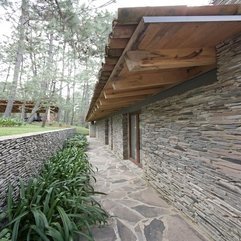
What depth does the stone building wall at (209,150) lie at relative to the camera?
2420mm

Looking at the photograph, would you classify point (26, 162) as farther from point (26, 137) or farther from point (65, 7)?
point (65, 7)

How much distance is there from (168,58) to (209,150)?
1.35 m

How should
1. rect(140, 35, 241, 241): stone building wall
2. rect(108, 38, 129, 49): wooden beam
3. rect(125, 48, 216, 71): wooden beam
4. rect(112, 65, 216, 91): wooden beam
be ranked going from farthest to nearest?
rect(112, 65, 216, 91): wooden beam < rect(140, 35, 241, 241): stone building wall < rect(125, 48, 216, 71): wooden beam < rect(108, 38, 129, 49): wooden beam

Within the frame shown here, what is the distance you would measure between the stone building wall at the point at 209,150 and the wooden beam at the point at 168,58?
0.15 meters

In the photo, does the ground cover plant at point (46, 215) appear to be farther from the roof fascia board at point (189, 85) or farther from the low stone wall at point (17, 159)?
the roof fascia board at point (189, 85)

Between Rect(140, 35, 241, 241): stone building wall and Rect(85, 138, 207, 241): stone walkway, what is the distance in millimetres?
228

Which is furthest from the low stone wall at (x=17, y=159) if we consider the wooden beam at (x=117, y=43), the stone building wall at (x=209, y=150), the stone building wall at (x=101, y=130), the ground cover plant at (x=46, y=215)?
the stone building wall at (x=101, y=130)

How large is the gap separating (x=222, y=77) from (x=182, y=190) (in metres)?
2.00

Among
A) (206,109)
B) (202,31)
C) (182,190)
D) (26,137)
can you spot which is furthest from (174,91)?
(26,137)

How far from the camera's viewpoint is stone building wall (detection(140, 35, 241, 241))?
2420mm

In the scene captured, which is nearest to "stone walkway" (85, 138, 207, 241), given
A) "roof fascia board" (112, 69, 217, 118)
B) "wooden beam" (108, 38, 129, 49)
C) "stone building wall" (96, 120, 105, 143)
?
"roof fascia board" (112, 69, 217, 118)

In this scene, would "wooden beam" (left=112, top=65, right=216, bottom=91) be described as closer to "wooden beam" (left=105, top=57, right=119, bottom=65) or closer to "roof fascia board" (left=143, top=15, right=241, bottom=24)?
"wooden beam" (left=105, top=57, right=119, bottom=65)

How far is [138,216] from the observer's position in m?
3.81

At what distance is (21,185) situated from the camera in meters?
3.11
